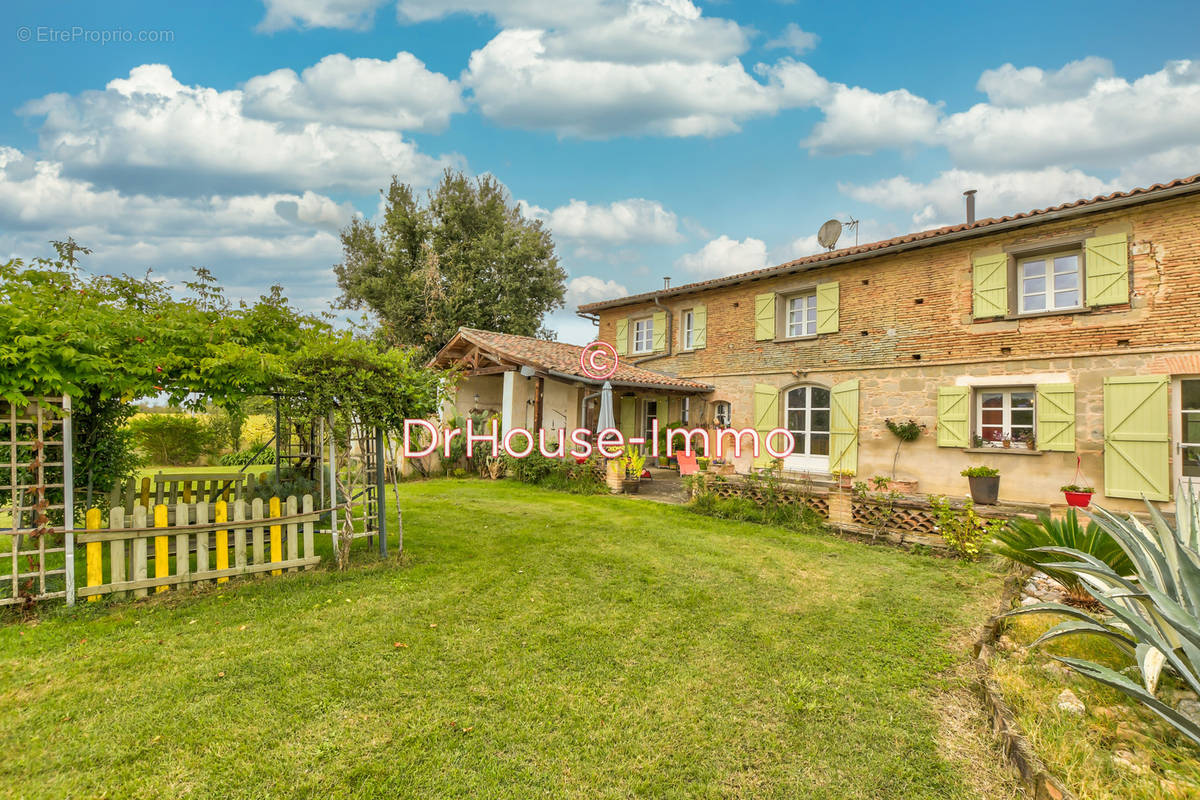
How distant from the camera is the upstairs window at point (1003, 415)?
9.88m

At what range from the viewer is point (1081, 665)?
2.64 m

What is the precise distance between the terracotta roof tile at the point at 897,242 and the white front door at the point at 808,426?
3.11 m

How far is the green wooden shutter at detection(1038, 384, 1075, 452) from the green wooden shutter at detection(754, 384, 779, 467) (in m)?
5.19

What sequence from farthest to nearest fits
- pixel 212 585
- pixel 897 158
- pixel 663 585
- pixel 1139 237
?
pixel 897 158, pixel 1139 237, pixel 663 585, pixel 212 585

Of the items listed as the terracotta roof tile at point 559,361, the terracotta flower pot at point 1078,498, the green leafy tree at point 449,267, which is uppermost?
the green leafy tree at point 449,267

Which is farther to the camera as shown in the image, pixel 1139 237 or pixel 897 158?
pixel 897 158

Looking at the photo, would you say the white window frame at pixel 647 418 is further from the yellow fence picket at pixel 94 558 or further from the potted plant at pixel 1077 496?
the yellow fence picket at pixel 94 558

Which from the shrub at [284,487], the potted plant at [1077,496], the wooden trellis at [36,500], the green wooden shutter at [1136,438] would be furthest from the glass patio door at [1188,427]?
the wooden trellis at [36,500]

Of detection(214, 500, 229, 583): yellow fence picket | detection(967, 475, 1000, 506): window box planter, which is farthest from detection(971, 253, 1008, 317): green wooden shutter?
detection(214, 500, 229, 583): yellow fence picket

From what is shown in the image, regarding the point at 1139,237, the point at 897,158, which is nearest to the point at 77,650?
the point at 1139,237

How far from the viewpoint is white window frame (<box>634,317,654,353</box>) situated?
16.7m

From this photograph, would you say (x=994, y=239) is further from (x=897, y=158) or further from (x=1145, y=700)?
(x=1145, y=700)

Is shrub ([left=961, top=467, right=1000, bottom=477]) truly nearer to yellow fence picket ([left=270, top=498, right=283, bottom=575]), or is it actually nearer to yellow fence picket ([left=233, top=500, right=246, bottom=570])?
yellow fence picket ([left=270, top=498, right=283, bottom=575])

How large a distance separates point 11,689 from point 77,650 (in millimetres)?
537
